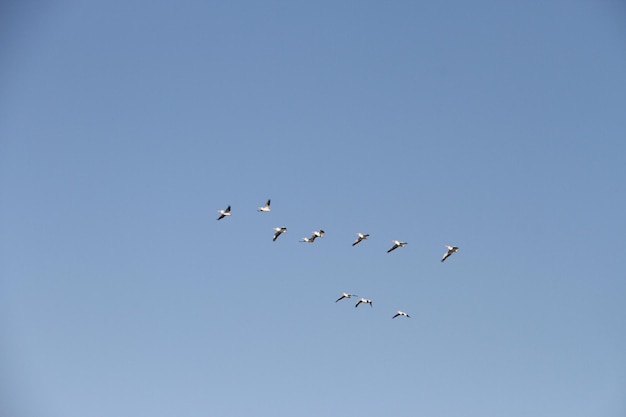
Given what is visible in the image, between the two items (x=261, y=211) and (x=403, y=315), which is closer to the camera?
(x=261, y=211)

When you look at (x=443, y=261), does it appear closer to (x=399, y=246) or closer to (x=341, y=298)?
(x=399, y=246)

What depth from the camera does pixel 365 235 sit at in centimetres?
16450

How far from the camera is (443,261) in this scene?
16088 centimetres

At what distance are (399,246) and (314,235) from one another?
13.5m

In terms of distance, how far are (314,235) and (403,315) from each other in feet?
82.4

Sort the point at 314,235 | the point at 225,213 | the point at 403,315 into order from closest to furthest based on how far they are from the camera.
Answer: the point at 225,213 < the point at 314,235 < the point at 403,315

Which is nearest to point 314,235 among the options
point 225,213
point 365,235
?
point 365,235

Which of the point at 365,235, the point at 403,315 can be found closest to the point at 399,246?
the point at 365,235

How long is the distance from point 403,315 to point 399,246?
1882 cm

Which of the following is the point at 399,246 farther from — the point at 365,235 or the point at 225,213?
the point at 225,213

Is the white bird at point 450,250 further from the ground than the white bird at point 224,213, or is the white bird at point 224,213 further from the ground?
the white bird at point 450,250

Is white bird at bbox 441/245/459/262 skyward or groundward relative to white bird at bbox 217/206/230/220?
skyward

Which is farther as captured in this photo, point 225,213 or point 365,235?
point 365,235

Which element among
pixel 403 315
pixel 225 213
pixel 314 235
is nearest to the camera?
pixel 225 213
